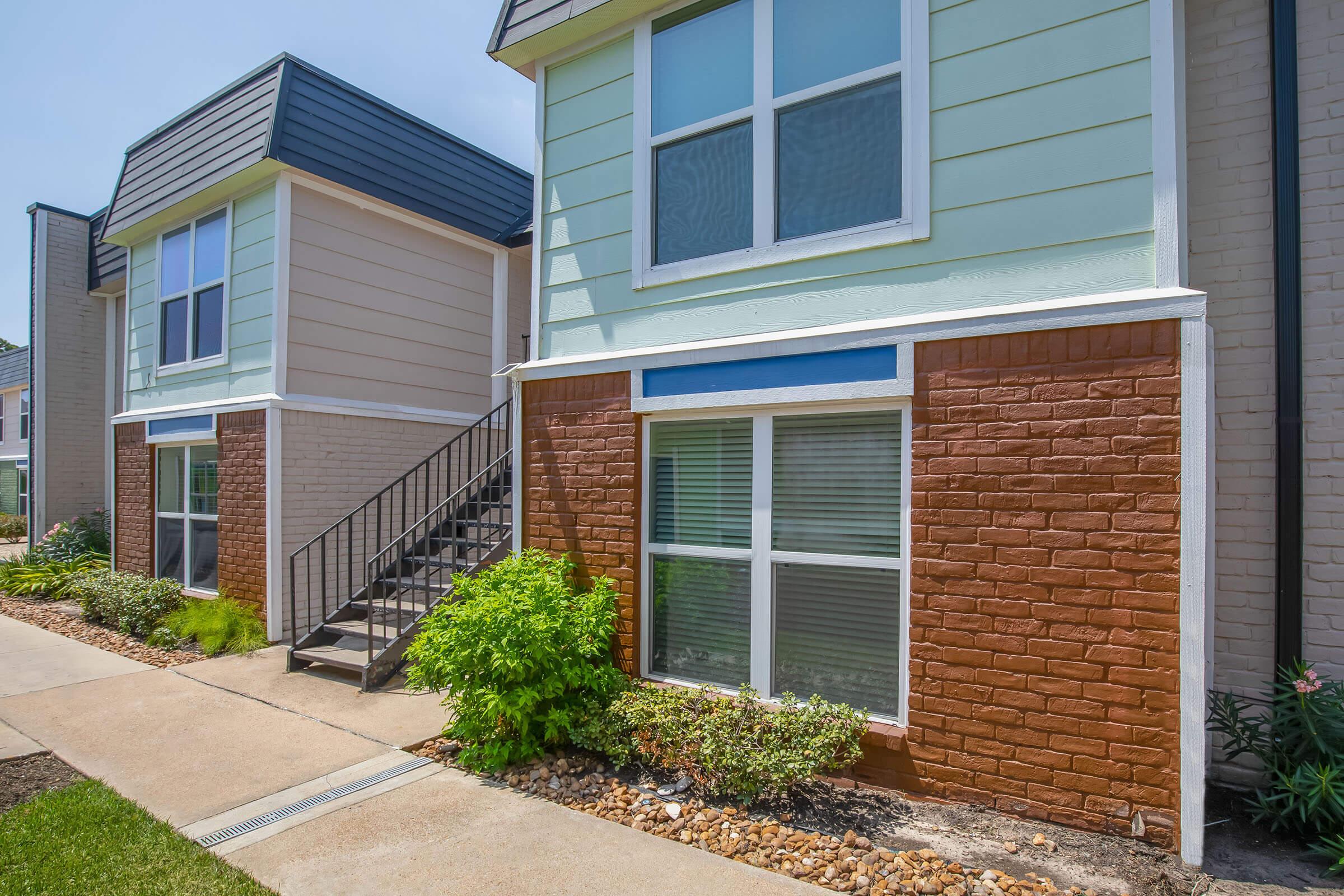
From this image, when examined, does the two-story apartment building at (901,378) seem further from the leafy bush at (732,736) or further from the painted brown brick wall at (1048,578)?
the leafy bush at (732,736)

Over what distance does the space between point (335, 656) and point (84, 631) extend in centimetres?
403

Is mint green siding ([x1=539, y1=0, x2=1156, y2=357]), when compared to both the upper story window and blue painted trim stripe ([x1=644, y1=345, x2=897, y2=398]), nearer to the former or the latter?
blue painted trim stripe ([x1=644, y1=345, x2=897, y2=398])

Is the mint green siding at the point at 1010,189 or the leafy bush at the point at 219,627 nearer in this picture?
the mint green siding at the point at 1010,189

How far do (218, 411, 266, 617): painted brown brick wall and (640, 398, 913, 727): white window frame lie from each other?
4.57m

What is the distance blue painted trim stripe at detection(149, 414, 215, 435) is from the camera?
795 cm

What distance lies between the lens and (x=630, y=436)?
466cm

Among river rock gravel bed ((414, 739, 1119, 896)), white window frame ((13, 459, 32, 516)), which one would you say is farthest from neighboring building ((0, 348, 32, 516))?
river rock gravel bed ((414, 739, 1119, 896))

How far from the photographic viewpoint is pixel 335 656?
6.11 meters

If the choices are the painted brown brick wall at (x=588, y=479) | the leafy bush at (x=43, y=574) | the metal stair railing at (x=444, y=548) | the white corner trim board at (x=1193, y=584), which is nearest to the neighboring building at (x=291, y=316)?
the metal stair railing at (x=444, y=548)

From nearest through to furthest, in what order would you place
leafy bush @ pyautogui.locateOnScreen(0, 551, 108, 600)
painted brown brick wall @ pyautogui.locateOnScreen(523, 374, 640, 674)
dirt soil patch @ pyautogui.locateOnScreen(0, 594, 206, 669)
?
painted brown brick wall @ pyautogui.locateOnScreen(523, 374, 640, 674), dirt soil patch @ pyautogui.locateOnScreen(0, 594, 206, 669), leafy bush @ pyautogui.locateOnScreen(0, 551, 108, 600)

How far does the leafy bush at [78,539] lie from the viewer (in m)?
11.0

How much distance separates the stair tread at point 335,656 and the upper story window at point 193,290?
3.60 m

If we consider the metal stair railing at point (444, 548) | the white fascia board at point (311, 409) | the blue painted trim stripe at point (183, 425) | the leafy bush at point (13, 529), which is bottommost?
the leafy bush at point (13, 529)

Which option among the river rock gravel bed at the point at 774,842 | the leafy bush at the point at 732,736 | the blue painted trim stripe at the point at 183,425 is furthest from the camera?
the blue painted trim stripe at the point at 183,425
